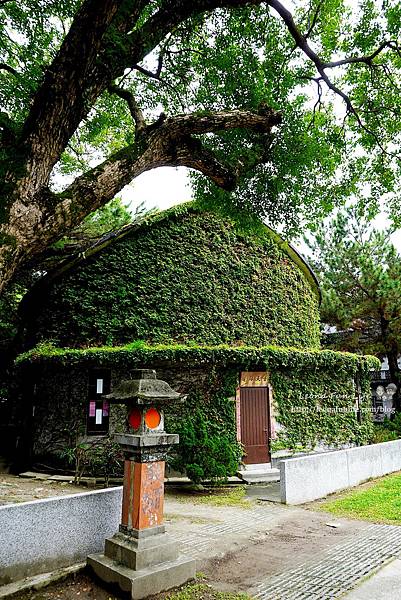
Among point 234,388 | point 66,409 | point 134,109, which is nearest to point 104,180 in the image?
point 134,109

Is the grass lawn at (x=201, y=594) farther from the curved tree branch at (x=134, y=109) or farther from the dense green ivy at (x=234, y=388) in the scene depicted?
the curved tree branch at (x=134, y=109)

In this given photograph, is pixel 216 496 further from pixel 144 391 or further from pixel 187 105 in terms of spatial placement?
pixel 187 105

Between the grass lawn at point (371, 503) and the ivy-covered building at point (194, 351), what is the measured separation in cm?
258

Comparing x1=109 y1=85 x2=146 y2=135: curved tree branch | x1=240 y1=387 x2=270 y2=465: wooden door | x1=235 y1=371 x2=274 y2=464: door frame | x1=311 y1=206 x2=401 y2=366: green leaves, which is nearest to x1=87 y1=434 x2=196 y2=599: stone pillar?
x1=109 y1=85 x2=146 y2=135: curved tree branch

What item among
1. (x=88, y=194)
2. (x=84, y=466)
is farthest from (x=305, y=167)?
(x=84, y=466)

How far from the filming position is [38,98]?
483cm

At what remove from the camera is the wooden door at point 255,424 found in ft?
39.8

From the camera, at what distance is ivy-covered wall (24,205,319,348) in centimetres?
1273

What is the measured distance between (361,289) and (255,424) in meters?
10.8

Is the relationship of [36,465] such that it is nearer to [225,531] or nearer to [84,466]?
[84,466]

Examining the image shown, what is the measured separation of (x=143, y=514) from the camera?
195 inches

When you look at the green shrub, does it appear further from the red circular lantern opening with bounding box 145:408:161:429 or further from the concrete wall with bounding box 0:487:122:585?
the red circular lantern opening with bounding box 145:408:161:429

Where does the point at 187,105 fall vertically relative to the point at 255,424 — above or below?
above

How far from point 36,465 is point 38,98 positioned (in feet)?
33.7
